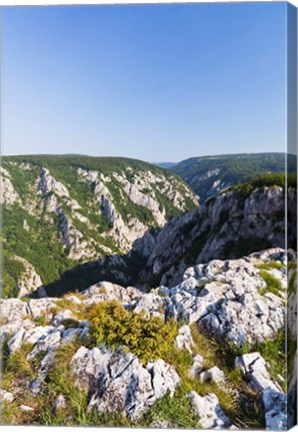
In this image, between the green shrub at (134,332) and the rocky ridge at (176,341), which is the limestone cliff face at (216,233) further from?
the green shrub at (134,332)

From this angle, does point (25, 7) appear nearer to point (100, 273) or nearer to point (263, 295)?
point (100, 273)

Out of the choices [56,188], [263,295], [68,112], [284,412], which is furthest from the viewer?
[56,188]

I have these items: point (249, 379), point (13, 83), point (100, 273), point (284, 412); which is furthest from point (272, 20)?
point (284, 412)

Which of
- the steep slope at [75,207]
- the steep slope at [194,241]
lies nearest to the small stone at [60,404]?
the steep slope at [194,241]

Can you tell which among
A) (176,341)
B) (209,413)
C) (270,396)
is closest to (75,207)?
(176,341)

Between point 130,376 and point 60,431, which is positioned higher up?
point 130,376

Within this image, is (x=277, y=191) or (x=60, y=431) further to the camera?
(x=277, y=191)

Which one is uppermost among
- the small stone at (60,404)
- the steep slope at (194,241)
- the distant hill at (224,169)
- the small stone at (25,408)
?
the distant hill at (224,169)

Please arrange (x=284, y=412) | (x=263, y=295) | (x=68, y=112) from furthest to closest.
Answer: (x=68, y=112) → (x=263, y=295) → (x=284, y=412)
